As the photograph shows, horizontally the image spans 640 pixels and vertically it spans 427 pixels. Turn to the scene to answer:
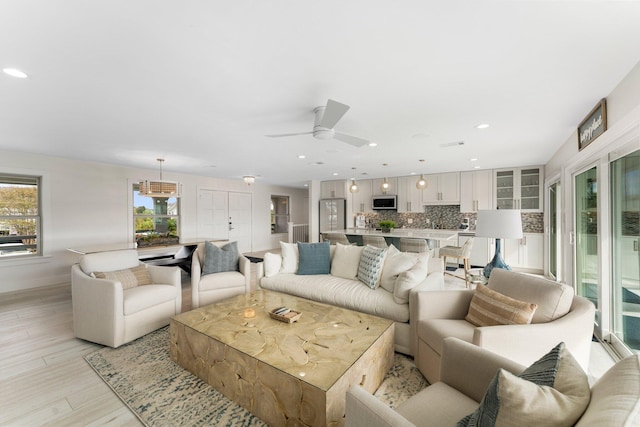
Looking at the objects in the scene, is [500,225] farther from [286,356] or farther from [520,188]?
[520,188]

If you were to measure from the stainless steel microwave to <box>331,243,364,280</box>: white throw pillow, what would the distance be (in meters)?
4.24

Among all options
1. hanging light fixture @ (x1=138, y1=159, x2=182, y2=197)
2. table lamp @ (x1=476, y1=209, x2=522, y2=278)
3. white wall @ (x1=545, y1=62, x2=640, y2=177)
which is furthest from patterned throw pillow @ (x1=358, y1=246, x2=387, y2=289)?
hanging light fixture @ (x1=138, y1=159, x2=182, y2=197)

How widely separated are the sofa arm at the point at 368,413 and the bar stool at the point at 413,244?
4.18 m

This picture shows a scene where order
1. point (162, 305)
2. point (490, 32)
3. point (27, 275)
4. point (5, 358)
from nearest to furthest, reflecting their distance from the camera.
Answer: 1. point (490, 32)
2. point (5, 358)
3. point (162, 305)
4. point (27, 275)

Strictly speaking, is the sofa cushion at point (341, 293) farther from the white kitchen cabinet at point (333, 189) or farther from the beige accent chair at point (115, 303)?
the white kitchen cabinet at point (333, 189)

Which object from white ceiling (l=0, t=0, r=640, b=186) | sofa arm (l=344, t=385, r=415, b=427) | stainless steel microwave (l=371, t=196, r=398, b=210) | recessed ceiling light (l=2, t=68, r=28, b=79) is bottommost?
sofa arm (l=344, t=385, r=415, b=427)

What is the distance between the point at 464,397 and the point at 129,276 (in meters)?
3.30

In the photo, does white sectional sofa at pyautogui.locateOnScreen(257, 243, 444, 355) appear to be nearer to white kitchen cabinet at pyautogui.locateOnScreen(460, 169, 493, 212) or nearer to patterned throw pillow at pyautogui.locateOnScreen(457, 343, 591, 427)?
patterned throw pillow at pyautogui.locateOnScreen(457, 343, 591, 427)

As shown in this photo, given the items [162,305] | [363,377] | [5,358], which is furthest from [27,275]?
[363,377]

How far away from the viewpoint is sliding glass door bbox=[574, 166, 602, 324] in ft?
9.37

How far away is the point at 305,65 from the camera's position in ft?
5.96

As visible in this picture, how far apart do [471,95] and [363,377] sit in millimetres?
2393

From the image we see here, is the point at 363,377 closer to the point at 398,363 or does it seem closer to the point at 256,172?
the point at 398,363

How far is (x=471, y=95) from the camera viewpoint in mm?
2268
